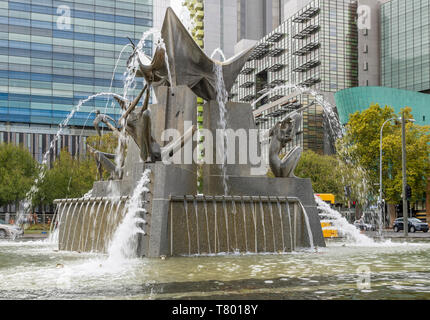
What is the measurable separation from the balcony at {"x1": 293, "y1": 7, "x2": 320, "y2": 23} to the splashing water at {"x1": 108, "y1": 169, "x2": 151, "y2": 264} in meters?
74.6

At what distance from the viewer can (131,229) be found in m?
13.0

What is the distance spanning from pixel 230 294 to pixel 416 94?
6945 centimetres

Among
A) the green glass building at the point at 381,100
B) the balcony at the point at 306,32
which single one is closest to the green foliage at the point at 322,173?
the green glass building at the point at 381,100

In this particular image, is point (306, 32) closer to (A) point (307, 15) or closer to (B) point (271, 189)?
(A) point (307, 15)

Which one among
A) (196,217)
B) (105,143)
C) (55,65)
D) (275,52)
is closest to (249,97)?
(275,52)

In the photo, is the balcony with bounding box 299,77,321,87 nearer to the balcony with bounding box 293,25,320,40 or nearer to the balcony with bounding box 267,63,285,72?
the balcony with bounding box 293,25,320,40

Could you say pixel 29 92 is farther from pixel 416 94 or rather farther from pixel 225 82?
pixel 225 82

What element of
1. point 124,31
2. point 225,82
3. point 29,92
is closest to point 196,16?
point 124,31

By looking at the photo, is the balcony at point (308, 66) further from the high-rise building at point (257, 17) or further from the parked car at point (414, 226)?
the parked car at point (414, 226)

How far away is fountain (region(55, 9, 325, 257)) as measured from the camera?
13.4 metres

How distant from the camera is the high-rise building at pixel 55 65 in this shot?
8381cm

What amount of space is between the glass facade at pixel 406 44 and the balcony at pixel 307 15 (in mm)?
10229

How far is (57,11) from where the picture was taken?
88.6 meters

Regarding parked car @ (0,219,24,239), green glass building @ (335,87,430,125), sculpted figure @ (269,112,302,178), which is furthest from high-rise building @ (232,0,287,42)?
sculpted figure @ (269,112,302,178)
